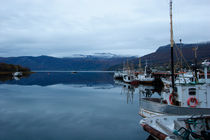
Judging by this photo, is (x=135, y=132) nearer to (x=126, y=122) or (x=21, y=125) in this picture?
(x=126, y=122)

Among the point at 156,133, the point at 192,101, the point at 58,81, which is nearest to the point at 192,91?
the point at 192,101

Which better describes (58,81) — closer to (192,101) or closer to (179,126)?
(192,101)

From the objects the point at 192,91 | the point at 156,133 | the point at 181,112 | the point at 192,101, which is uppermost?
the point at 192,91

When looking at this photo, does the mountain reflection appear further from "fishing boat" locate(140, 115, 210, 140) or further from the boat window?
"fishing boat" locate(140, 115, 210, 140)

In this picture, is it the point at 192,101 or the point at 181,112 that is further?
the point at 192,101

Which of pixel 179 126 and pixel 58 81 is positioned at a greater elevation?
pixel 179 126

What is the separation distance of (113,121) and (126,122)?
1130mm

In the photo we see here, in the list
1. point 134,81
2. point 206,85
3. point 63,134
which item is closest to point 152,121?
point 206,85

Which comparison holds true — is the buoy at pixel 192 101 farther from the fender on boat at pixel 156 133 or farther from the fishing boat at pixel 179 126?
the fender on boat at pixel 156 133

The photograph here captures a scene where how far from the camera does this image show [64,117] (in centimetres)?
1802

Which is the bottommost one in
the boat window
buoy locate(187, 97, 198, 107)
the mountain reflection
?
the mountain reflection

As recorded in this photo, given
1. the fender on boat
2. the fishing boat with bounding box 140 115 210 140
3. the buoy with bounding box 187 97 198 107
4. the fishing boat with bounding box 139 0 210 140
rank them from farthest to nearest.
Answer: the buoy with bounding box 187 97 198 107 < the fishing boat with bounding box 139 0 210 140 < the fishing boat with bounding box 140 115 210 140 < the fender on boat

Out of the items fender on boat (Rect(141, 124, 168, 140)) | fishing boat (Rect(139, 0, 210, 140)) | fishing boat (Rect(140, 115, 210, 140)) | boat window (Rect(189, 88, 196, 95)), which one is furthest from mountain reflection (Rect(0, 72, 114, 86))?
fender on boat (Rect(141, 124, 168, 140))

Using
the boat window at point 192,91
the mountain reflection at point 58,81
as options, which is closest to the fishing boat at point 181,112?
the boat window at point 192,91
